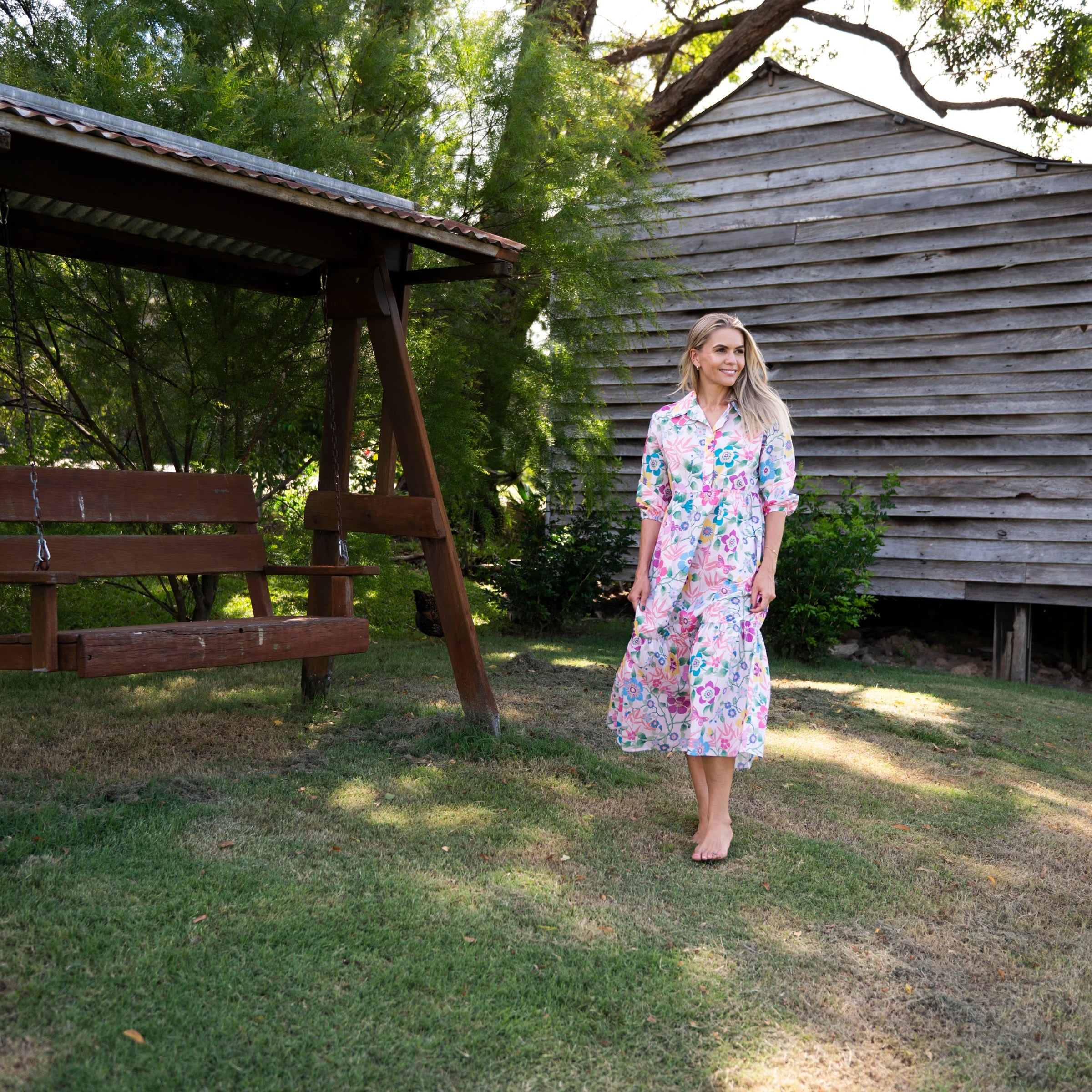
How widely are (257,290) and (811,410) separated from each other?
548 cm

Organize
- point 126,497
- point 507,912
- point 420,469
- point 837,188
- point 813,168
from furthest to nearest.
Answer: point 813,168, point 837,188, point 126,497, point 420,469, point 507,912

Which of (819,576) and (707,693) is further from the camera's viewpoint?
(819,576)

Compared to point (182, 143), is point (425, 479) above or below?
below

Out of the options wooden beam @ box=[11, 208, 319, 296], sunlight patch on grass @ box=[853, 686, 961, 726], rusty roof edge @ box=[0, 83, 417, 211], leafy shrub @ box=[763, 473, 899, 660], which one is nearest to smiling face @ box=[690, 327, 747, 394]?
rusty roof edge @ box=[0, 83, 417, 211]

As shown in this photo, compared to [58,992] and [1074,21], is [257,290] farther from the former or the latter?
[1074,21]

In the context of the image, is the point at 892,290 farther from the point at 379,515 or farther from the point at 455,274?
the point at 379,515

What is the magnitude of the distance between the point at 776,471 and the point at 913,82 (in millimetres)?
11801

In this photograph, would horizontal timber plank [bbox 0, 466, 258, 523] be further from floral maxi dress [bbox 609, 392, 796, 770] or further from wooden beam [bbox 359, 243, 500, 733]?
floral maxi dress [bbox 609, 392, 796, 770]

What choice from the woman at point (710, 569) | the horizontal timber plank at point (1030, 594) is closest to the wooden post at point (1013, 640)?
the horizontal timber plank at point (1030, 594)

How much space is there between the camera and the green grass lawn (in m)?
2.12

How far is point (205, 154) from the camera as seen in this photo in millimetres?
3832

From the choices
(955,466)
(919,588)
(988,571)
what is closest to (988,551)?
(988,571)

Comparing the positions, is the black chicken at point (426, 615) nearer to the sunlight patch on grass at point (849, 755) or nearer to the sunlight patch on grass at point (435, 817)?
the sunlight patch on grass at point (849, 755)

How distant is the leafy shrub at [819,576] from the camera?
759cm
